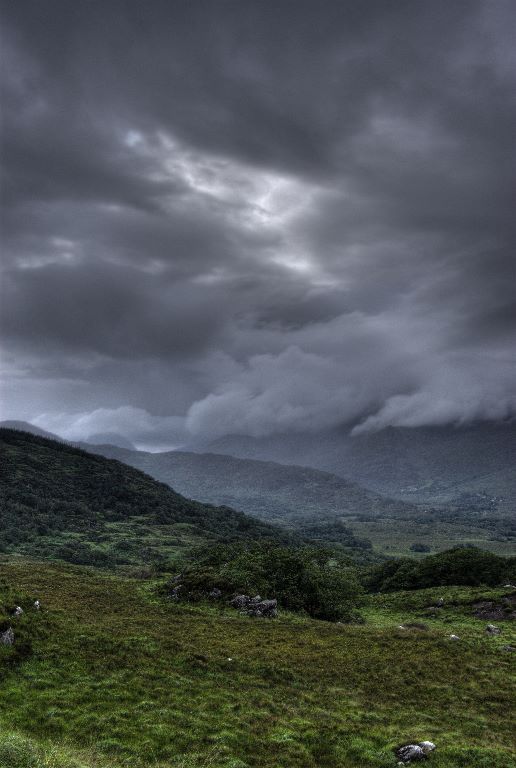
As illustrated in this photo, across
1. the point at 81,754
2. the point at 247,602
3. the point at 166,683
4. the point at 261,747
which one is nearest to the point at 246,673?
the point at 166,683

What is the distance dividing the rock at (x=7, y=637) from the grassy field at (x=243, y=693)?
6.62 feet

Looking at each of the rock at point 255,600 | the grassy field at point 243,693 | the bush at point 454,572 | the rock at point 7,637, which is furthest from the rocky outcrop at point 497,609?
the rock at point 7,637

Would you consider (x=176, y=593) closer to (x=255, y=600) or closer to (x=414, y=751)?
(x=255, y=600)

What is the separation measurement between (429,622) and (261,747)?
138 ft

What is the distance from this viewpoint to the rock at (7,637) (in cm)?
3259

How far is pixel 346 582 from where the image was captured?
68312mm

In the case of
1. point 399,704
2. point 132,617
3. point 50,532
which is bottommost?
point 50,532

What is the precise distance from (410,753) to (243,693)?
11799 mm

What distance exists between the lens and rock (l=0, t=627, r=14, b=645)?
1283 inches

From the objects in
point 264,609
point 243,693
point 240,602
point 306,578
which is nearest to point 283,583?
point 306,578

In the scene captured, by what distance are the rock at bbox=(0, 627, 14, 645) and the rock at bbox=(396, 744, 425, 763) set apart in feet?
89.4

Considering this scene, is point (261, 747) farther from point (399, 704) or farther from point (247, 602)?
point (247, 602)

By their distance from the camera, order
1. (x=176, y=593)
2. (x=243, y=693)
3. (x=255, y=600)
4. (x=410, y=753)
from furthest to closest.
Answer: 1. (x=176, y=593)
2. (x=255, y=600)
3. (x=243, y=693)
4. (x=410, y=753)

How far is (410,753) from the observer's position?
22875 mm
